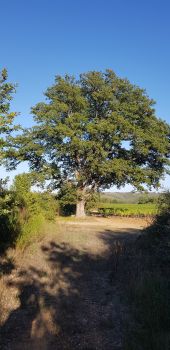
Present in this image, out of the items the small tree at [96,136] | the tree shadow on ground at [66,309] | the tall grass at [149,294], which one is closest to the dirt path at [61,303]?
the tree shadow on ground at [66,309]

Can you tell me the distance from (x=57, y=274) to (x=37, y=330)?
399 centimetres

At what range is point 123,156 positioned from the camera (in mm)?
40000

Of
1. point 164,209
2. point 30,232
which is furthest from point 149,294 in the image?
point 30,232

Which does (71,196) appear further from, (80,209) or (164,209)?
(164,209)

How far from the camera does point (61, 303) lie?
9250 mm

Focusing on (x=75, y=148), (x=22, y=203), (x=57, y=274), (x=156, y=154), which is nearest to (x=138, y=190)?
(x=156, y=154)

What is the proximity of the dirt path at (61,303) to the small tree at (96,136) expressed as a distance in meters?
23.1

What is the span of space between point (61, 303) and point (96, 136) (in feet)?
95.5

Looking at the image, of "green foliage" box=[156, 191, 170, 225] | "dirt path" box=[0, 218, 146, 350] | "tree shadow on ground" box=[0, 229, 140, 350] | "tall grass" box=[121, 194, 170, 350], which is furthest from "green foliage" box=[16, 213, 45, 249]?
"green foliage" box=[156, 191, 170, 225]

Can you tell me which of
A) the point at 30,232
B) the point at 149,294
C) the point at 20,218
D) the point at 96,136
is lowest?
the point at 149,294

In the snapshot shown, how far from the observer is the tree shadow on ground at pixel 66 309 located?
7.30 meters

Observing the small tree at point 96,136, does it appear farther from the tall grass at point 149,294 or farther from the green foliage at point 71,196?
the tall grass at point 149,294

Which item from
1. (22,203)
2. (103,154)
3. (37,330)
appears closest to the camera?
(37,330)

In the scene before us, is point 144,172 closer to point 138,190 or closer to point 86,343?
point 138,190
